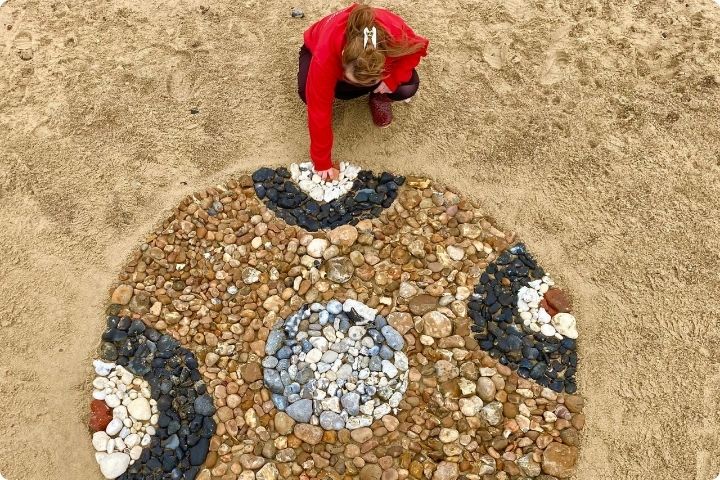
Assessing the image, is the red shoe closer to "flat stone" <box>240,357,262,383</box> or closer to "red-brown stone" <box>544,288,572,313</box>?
"red-brown stone" <box>544,288,572,313</box>

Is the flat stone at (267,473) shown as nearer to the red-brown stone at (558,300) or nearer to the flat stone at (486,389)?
the flat stone at (486,389)

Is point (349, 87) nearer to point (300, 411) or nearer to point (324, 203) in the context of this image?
point (324, 203)

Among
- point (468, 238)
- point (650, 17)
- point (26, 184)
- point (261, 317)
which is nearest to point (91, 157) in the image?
point (26, 184)

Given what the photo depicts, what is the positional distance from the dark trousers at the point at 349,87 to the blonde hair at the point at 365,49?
0.54m

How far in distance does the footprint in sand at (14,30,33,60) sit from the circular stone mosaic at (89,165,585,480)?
153 centimetres

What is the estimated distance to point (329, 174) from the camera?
11.3 feet

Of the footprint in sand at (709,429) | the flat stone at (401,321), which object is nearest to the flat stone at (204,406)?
the flat stone at (401,321)

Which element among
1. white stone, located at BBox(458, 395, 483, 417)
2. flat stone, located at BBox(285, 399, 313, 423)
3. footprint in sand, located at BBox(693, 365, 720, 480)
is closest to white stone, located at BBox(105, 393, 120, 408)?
flat stone, located at BBox(285, 399, 313, 423)

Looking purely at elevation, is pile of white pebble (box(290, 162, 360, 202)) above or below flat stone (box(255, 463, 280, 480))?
above

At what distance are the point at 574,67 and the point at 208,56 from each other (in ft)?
7.87

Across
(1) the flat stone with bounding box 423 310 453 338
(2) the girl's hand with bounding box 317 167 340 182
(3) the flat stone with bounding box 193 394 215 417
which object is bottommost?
(3) the flat stone with bounding box 193 394 215 417

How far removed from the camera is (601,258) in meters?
3.29

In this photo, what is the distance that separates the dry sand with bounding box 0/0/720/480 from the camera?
9.86 ft

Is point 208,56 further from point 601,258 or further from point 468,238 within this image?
point 601,258
